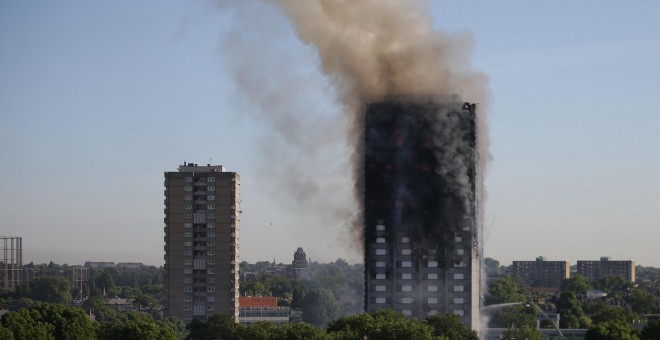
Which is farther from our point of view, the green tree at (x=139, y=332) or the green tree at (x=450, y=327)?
the green tree at (x=450, y=327)

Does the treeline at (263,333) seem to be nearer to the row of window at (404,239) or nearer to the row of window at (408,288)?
the row of window at (408,288)

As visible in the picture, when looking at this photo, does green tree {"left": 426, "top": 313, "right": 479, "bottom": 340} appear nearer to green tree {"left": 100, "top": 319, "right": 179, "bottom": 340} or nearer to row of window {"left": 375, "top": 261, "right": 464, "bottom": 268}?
row of window {"left": 375, "top": 261, "right": 464, "bottom": 268}

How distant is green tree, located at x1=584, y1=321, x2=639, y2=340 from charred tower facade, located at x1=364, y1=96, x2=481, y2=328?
15.3m

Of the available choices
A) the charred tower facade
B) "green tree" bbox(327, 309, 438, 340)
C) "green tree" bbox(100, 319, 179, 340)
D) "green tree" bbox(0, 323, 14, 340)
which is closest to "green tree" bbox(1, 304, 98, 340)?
"green tree" bbox(0, 323, 14, 340)

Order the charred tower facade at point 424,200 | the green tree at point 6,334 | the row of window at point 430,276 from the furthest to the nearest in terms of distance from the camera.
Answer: the row of window at point 430,276, the charred tower facade at point 424,200, the green tree at point 6,334

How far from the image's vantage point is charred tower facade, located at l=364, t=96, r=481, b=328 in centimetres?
17250

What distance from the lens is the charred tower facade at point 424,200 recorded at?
566ft

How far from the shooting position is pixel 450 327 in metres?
165

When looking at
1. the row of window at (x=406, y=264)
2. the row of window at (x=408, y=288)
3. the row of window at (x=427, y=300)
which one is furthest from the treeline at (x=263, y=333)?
the row of window at (x=406, y=264)

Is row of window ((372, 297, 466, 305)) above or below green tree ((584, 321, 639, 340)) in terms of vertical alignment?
above

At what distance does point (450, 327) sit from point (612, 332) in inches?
624

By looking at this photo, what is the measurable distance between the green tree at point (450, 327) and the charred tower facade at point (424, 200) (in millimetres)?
6867

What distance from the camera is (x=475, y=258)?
175750 millimetres

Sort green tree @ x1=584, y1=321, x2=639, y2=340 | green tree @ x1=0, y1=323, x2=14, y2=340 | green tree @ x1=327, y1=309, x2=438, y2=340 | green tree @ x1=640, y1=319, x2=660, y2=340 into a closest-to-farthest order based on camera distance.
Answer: green tree @ x1=327, y1=309, x2=438, y2=340, green tree @ x1=0, y1=323, x2=14, y2=340, green tree @ x1=584, y1=321, x2=639, y2=340, green tree @ x1=640, y1=319, x2=660, y2=340
